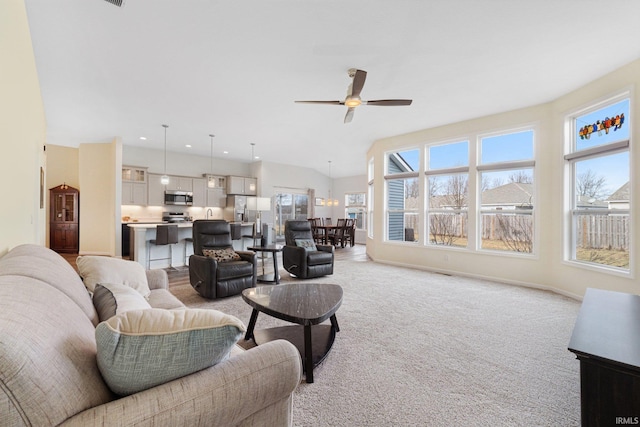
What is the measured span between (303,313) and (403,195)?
4817mm

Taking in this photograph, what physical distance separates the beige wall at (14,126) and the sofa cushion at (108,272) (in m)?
0.41

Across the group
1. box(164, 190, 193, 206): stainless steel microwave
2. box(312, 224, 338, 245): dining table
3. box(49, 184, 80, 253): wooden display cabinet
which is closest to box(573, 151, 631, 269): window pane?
box(312, 224, 338, 245): dining table

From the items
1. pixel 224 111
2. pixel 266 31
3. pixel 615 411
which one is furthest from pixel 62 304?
pixel 224 111

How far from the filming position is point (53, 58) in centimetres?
314

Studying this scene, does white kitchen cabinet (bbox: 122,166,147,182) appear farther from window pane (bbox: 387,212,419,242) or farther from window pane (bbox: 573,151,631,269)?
window pane (bbox: 573,151,631,269)

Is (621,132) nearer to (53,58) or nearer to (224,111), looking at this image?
(224,111)

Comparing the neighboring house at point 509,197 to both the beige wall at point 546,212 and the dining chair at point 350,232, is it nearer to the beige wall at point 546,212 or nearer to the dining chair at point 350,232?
the beige wall at point 546,212

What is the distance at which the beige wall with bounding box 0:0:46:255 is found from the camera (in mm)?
1646

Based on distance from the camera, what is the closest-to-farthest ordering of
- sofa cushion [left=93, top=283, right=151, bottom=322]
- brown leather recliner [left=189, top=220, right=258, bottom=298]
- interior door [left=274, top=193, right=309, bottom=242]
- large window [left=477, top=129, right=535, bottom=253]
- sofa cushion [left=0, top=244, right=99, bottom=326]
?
sofa cushion [left=0, top=244, right=99, bottom=326] < sofa cushion [left=93, top=283, right=151, bottom=322] < brown leather recliner [left=189, top=220, right=258, bottom=298] < large window [left=477, top=129, right=535, bottom=253] < interior door [left=274, top=193, right=309, bottom=242]

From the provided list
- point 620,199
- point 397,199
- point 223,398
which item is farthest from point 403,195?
point 223,398

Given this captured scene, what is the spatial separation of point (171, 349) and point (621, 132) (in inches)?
198

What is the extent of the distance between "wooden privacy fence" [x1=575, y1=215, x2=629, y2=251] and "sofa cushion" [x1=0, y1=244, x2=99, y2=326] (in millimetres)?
5229

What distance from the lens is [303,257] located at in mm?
4801

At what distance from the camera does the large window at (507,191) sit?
4609mm
